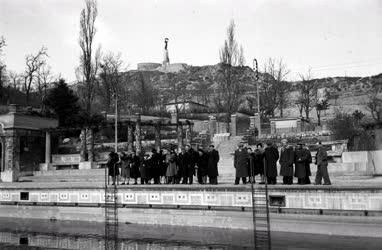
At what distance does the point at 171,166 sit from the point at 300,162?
18.3ft

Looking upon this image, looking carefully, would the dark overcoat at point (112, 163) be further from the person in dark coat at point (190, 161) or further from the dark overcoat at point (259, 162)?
the dark overcoat at point (259, 162)

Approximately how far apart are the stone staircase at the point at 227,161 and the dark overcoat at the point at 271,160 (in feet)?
15.5

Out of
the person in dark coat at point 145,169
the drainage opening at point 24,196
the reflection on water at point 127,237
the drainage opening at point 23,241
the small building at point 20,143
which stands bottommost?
the drainage opening at point 23,241

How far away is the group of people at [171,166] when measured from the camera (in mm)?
17500

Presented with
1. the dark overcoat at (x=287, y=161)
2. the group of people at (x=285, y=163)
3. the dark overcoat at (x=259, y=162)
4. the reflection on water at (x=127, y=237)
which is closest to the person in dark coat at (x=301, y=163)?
the group of people at (x=285, y=163)

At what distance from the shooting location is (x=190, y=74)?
134750mm

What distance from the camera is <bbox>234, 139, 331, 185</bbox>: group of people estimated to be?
589 inches

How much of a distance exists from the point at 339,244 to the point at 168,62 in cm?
13074

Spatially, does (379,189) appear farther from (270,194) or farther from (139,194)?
(139,194)

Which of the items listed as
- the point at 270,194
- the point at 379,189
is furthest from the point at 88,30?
the point at 379,189

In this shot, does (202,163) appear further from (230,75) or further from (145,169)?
(230,75)

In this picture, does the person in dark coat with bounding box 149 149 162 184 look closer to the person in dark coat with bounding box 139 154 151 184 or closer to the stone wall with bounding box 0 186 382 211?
the person in dark coat with bounding box 139 154 151 184

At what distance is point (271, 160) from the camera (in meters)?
16.0

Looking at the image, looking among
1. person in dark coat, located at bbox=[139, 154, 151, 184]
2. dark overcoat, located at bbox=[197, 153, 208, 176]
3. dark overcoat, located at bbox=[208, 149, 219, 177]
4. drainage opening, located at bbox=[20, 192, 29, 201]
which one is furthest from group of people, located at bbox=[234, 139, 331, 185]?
drainage opening, located at bbox=[20, 192, 29, 201]
